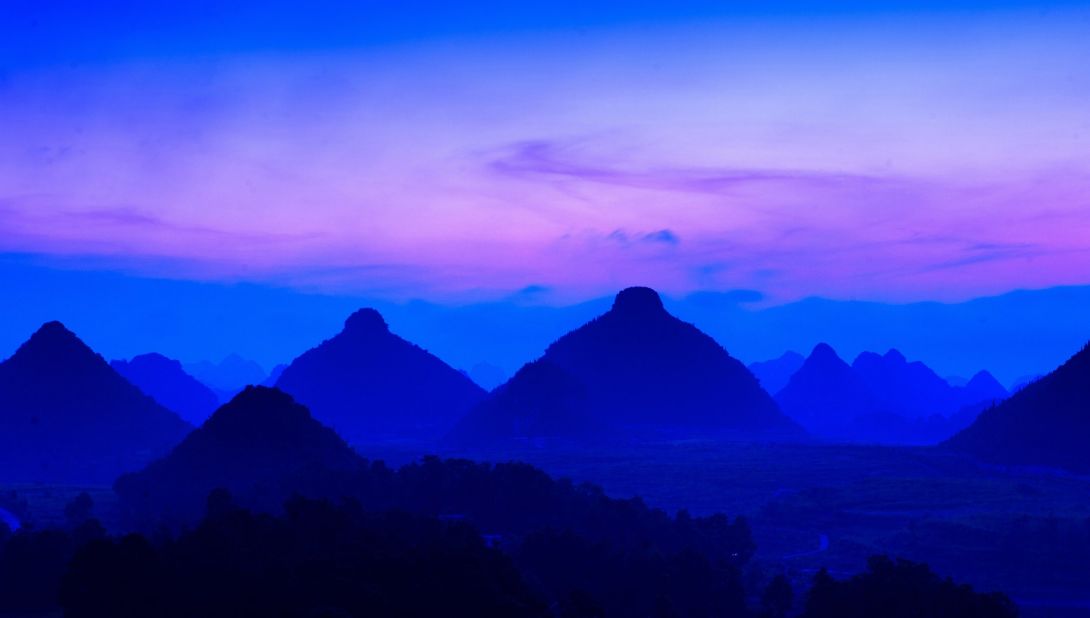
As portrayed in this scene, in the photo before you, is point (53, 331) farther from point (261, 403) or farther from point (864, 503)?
point (864, 503)

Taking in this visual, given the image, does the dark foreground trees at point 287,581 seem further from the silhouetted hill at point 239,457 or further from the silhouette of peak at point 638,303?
the silhouette of peak at point 638,303

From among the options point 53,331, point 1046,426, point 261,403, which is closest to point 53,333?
point 53,331

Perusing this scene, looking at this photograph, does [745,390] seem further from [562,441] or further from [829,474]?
[829,474]

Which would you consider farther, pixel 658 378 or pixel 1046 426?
pixel 658 378

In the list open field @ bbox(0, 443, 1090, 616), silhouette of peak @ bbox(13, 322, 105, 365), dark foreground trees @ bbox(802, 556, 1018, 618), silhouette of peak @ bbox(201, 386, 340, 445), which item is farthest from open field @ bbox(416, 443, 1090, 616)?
silhouette of peak @ bbox(13, 322, 105, 365)

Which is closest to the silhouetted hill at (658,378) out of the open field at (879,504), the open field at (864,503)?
the open field at (879,504)

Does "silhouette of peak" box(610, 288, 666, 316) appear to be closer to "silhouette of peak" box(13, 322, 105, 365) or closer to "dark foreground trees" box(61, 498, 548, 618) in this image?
"silhouette of peak" box(13, 322, 105, 365)

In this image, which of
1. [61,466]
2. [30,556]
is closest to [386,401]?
[61,466]
